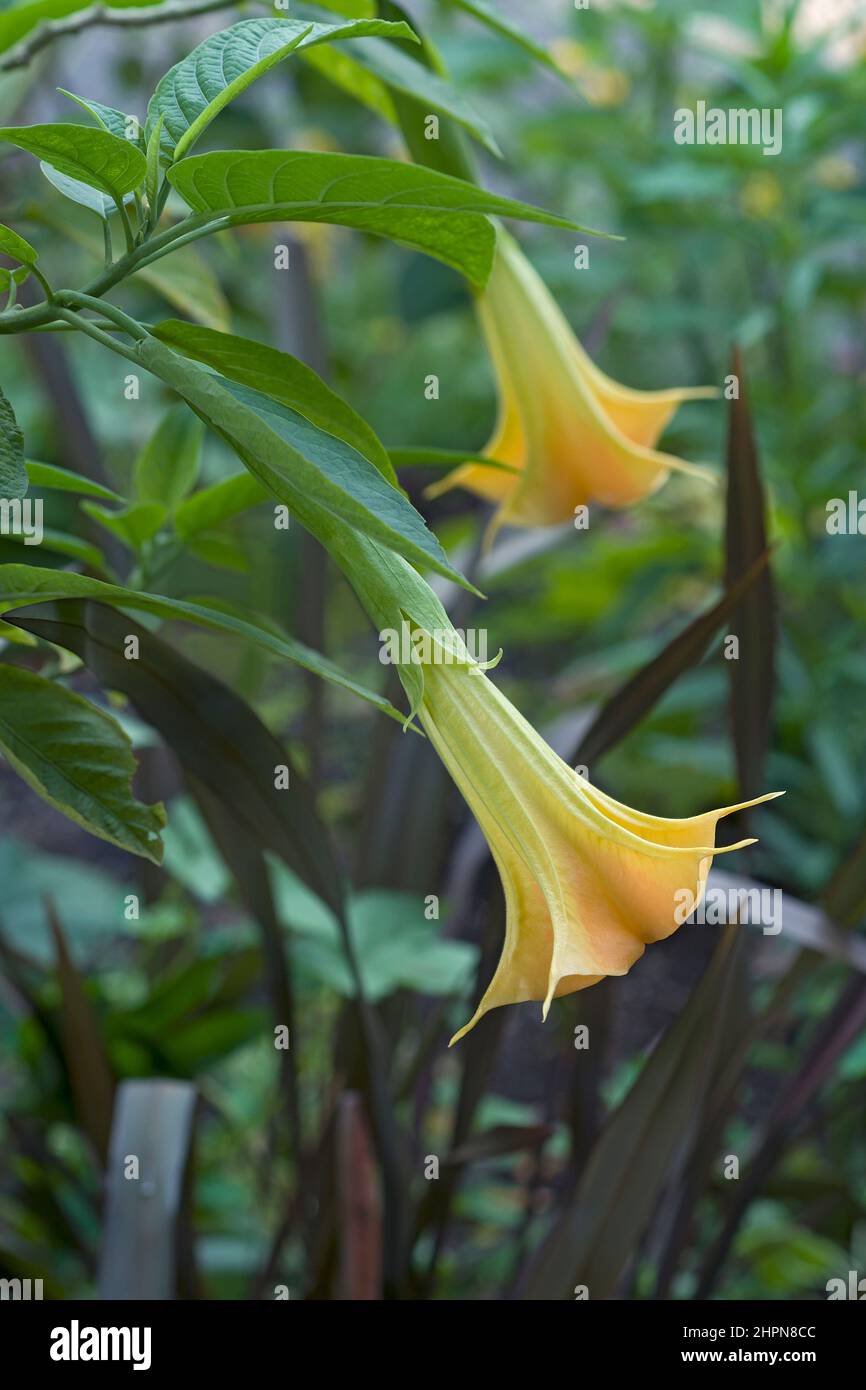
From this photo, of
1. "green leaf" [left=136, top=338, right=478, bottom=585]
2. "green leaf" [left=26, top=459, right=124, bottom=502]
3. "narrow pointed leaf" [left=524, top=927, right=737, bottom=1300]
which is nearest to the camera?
"green leaf" [left=136, top=338, right=478, bottom=585]

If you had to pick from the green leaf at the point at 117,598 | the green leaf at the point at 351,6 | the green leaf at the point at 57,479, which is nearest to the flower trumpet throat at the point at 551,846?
the green leaf at the point at 117,598

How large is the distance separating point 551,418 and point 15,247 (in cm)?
29

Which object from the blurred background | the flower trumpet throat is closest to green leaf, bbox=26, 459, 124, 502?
the blurred background

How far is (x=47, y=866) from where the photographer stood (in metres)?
0.92

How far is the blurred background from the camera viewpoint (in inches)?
21.4

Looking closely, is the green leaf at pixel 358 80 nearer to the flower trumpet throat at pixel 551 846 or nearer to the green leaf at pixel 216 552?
the green leaf at pixel 216 552

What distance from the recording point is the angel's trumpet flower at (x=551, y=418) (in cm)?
51

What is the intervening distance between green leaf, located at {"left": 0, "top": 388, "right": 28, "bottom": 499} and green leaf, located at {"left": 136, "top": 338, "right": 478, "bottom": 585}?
3 cm

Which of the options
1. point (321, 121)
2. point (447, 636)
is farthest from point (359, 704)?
point (447, 636)

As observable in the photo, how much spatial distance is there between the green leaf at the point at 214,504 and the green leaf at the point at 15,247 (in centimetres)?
12

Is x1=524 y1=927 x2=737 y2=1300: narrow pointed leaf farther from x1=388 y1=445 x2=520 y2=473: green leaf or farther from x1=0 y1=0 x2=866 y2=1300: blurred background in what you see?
x1=388 y1=445 x2=520 y2=473: green leaf

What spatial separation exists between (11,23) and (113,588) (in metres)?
0.21
